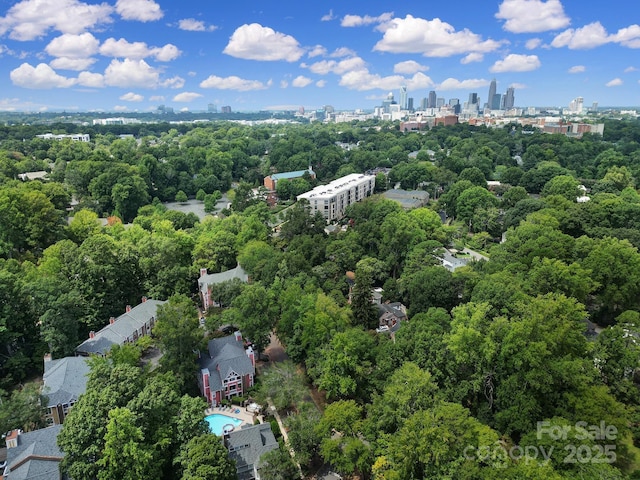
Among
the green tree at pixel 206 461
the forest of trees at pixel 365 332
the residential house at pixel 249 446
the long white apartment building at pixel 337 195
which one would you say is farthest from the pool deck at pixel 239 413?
the long white apartment building at pixel 337 195

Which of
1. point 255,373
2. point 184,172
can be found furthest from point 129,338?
point 184,172

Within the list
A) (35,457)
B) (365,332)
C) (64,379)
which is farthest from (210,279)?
(35,457)

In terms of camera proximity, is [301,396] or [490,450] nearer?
[490,450]

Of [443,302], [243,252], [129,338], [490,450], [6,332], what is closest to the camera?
[490,450]

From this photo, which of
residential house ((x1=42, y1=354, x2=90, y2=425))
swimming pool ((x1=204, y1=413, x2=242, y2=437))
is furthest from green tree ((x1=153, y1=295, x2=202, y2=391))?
residential house ((x1=42, y1=354, x2=90, y2=425))

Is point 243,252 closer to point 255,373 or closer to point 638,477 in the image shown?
point 255,373

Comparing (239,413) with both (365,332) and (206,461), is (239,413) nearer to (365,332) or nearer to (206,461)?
(206,461)
